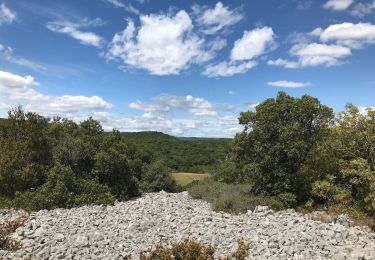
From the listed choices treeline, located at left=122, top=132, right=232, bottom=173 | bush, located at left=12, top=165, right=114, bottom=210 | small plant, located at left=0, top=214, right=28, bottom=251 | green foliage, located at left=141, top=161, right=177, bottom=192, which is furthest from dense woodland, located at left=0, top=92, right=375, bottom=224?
treeline, located at left=122, top=132, right=232, bottom=173

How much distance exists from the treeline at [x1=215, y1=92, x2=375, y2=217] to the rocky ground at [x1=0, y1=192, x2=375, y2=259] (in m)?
2.52

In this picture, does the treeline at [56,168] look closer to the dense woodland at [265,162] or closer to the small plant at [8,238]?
the dense woodland at [265,162]

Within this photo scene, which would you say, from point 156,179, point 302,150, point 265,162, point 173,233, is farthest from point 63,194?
point 302,150

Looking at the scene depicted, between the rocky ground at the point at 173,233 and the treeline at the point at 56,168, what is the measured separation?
128 cm

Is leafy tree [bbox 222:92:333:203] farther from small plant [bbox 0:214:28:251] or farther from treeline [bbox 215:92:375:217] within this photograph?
small plant [bbox 0:214:28:251]

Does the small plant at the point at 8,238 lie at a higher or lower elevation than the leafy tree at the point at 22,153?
lower

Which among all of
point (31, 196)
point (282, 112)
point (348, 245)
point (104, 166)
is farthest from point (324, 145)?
point (31, 196)

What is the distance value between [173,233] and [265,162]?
7152mm

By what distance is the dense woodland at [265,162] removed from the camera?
60.6ft

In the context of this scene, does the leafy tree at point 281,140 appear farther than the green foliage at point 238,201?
Yes

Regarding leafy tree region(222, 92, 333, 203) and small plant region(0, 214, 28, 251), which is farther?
leafy tree region(222, 92, 333, 203)

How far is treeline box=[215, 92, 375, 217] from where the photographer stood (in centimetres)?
1866

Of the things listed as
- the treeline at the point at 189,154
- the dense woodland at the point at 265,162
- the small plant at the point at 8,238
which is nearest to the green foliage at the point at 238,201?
the dense woodland at the point at 265,162

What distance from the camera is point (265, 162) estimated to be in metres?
19.4
